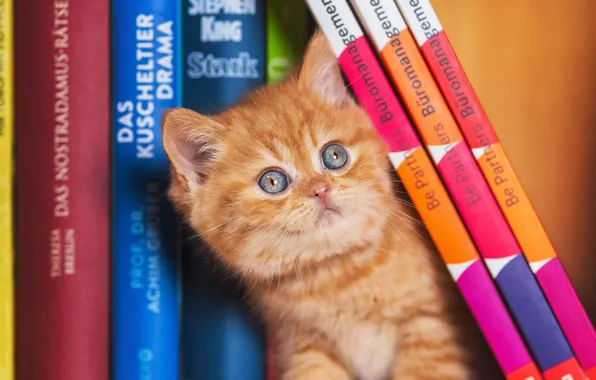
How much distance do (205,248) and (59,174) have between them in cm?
22

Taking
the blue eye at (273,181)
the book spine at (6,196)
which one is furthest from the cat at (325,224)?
the book spine at (6,196)

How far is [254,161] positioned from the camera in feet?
2.80

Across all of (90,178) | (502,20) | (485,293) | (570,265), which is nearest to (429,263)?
(485,293)

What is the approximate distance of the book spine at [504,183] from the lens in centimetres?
76

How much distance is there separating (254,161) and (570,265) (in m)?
0.49

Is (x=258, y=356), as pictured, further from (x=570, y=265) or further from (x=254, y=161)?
(x=570, y=265)

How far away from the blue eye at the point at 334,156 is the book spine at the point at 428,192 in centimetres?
9

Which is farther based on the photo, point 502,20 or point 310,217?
point 502,20

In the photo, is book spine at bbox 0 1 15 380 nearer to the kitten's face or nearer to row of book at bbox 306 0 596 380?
the kitten's face

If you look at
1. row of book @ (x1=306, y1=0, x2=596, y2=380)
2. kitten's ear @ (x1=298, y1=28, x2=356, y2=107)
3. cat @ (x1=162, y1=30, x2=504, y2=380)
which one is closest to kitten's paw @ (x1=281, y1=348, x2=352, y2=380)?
cat @ (x1=162, y1=30, x2=504, y2=380)

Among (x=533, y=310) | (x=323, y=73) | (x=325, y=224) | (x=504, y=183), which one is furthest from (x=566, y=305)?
(x=323, y=73)

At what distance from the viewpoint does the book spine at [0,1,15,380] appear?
2.70 ft

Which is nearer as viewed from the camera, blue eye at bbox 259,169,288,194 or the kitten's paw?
blue eye at bbox 259,169,288,194

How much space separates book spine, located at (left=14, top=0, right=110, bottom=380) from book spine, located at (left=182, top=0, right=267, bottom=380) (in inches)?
4.9
